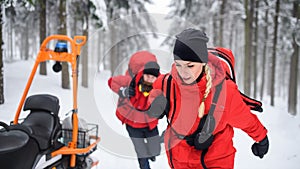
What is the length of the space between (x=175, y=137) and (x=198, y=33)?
2.74 feet

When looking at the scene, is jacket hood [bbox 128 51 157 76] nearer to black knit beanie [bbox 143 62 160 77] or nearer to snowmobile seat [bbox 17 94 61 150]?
black knit beanie [bbox 143 62 160 77]

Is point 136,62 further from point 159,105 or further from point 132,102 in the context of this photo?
point 159,105

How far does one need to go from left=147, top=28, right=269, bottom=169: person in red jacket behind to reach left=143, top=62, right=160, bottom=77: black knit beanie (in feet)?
2.46

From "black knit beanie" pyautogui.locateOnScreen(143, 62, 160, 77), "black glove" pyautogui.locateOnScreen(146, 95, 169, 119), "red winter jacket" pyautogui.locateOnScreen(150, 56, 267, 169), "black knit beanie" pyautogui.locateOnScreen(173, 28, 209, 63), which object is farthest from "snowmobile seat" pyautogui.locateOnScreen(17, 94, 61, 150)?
"black knit beanie" pyautogui.locateOnScreen(173, 28, 209, 63)

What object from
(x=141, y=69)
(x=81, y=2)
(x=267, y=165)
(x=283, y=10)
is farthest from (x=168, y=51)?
(x=283, y=10)

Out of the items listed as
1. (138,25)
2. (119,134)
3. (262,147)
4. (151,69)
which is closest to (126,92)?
(151,69)

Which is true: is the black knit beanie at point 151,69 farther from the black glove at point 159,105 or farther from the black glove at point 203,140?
the black glove at point 203,140

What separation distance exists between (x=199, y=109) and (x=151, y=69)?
1.29m

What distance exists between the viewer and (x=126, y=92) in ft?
11.9

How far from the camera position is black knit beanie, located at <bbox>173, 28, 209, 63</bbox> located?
1802 millimetres

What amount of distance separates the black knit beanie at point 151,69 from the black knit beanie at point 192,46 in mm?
1008

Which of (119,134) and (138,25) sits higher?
(138,25)

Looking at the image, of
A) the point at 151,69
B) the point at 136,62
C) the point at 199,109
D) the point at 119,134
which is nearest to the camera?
the point at 199,109

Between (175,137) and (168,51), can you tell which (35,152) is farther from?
(168,51)
